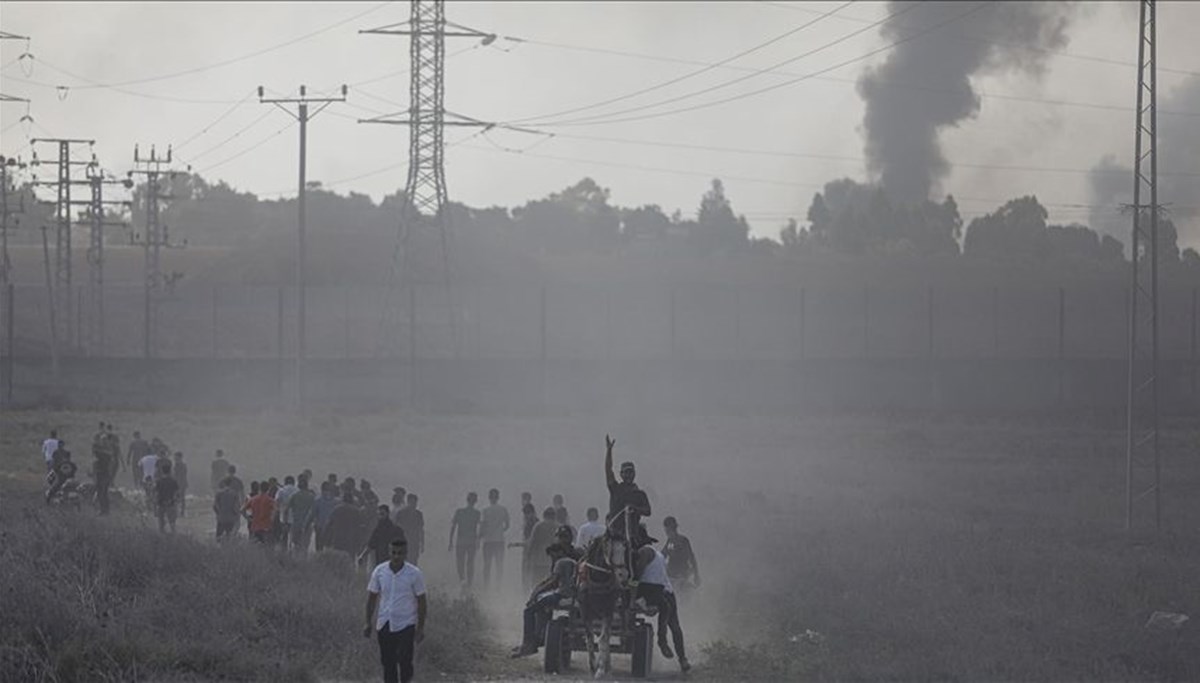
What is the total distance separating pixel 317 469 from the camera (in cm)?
4928

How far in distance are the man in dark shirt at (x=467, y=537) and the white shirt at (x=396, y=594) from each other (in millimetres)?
10440

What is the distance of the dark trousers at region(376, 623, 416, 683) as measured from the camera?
16.3 metres

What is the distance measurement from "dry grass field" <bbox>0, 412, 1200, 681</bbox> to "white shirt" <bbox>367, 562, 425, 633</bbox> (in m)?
1.41

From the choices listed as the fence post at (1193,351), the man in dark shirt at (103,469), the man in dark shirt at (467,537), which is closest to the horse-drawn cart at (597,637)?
the man in dark shirt at (467,537)

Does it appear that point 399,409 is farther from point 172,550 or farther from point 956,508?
point 172,550

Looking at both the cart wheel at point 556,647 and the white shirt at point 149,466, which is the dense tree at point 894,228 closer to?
the white shirt at point 149,466

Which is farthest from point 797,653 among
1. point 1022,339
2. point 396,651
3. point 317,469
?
point 1022,339

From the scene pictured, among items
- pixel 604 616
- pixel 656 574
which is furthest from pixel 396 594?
pixel 656 574

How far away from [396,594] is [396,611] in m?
0.16

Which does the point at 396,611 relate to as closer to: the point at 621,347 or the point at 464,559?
the point at 464,559

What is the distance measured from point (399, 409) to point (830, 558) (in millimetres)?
42095

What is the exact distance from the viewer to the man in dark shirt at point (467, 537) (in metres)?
26.9

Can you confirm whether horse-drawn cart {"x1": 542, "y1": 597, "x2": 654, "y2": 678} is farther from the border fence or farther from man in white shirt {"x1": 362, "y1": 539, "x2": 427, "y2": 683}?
the border fence

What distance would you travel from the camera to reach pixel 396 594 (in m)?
16.3
